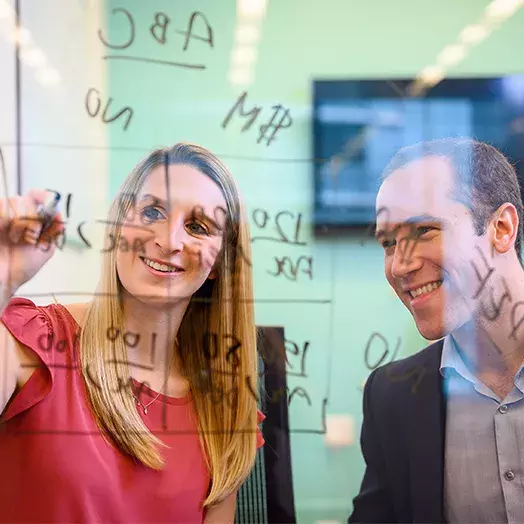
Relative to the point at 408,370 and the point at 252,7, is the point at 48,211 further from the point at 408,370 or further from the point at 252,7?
the point at 408,370

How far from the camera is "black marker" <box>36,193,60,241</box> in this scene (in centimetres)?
65

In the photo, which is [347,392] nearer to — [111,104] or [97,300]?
[97,300]

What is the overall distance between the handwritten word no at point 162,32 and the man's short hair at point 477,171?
0.78 ft

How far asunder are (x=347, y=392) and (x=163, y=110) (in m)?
0.36

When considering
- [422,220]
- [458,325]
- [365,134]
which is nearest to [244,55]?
[365,134]

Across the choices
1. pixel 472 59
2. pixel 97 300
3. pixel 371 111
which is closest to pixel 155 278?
pixel 97 300

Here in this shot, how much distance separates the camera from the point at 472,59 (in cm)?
70

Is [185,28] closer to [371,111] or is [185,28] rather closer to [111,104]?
[111,104]

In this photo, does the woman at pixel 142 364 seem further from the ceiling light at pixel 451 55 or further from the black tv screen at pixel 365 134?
the ceiling light at pixel 451 55

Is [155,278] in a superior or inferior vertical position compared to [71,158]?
inferior

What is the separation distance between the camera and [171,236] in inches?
25.8

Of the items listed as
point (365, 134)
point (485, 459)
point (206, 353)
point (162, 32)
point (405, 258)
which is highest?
point (162, 32)

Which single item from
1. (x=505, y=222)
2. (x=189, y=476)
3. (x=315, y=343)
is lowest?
(x=189, y=476)

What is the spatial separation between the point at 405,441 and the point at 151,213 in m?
0.36
